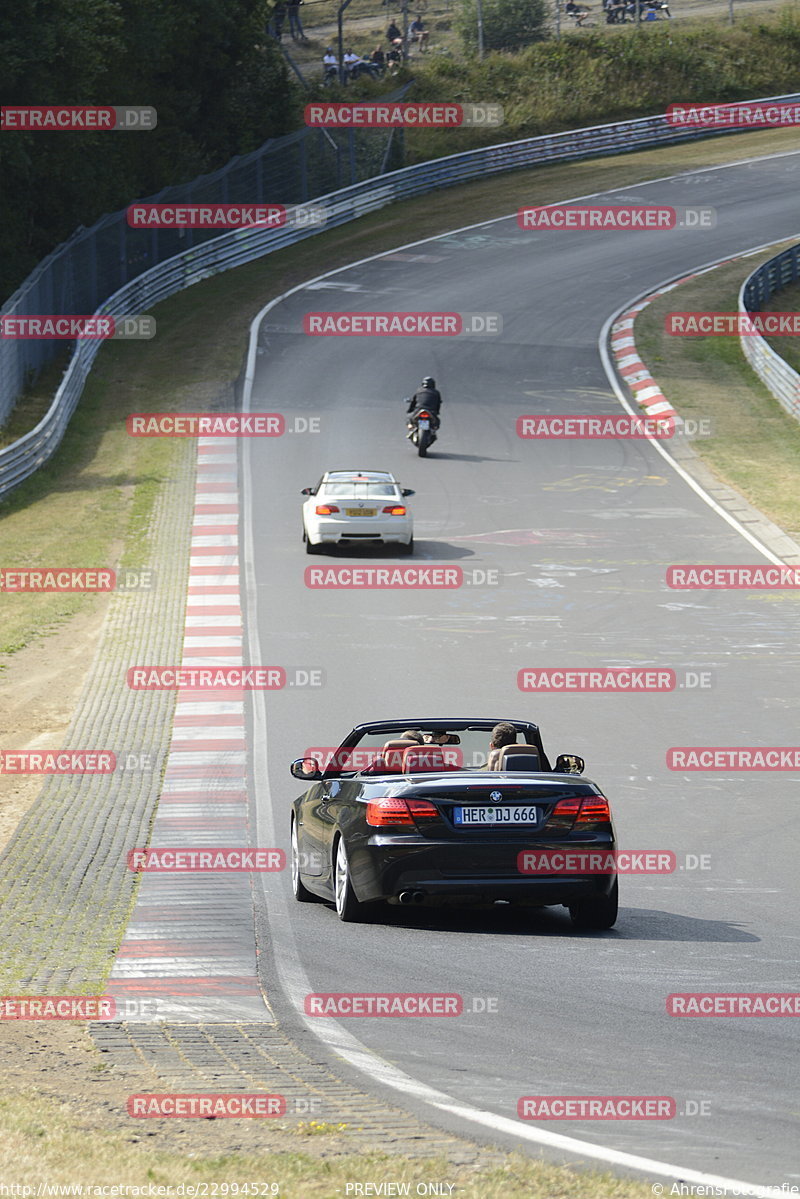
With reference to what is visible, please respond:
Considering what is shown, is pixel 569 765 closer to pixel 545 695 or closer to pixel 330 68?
pixel 545 695

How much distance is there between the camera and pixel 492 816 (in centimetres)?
949

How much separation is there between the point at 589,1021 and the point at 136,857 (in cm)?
521

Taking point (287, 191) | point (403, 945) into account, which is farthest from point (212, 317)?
point (403, 945)

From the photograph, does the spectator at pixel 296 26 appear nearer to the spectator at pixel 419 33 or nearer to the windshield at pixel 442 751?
the spectator at pixel 419 33

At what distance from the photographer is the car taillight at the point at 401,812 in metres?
9.46

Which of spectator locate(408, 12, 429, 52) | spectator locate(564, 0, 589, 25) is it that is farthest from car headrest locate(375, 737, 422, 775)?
spectator locate(564, 0, 589, 25)

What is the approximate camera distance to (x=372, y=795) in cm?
970

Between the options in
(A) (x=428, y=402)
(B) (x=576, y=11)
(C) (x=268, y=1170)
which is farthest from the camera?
(B) (x=576, y=11)

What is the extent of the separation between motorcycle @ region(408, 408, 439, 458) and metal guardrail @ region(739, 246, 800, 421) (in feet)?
31.5

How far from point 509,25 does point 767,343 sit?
3582 centimetres

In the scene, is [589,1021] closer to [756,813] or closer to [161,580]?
[756,813]

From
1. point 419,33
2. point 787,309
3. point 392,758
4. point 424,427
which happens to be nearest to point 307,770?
point 392,758

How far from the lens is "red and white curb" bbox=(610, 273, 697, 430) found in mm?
37375

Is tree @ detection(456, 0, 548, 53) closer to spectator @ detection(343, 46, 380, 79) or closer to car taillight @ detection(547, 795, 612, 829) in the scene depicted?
spectator @ detection(343, 46, 380, 79)
